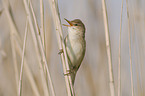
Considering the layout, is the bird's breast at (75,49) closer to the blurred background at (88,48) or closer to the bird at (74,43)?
the bird at (74,43)

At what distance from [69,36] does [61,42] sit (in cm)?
67

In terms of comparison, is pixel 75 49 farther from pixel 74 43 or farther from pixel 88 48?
pixel 88 48

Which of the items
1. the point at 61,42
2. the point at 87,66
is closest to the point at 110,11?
the point at 87,66

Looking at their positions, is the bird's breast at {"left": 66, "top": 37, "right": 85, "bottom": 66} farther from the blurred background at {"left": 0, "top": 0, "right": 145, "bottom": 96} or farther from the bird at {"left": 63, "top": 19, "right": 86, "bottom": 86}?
the blurred background at {"left": 0, "top": 0, "right": 145, "bottom": 96}

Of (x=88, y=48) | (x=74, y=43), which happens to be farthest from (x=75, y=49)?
(x=88, y=48)

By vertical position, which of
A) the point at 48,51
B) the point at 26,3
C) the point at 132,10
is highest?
the point at 26,3

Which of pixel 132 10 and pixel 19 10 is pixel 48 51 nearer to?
pixel 19 10

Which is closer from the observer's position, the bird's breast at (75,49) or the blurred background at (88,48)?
the bird's breast at (75,49)

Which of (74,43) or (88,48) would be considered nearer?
(74,43)

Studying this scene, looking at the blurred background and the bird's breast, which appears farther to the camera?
the blurred background

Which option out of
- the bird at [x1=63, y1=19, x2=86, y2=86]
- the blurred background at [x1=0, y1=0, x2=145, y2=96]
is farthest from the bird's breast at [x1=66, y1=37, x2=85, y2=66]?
the blurred background at [x1=0, y1=0, x2=145, y2=96]

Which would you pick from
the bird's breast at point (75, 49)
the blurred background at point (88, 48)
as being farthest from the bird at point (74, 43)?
the blurred background at point (88, 48)

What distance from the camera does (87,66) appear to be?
2742 mm

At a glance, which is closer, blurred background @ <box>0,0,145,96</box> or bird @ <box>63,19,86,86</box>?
bird @ <box>63,19,86,86</box>
